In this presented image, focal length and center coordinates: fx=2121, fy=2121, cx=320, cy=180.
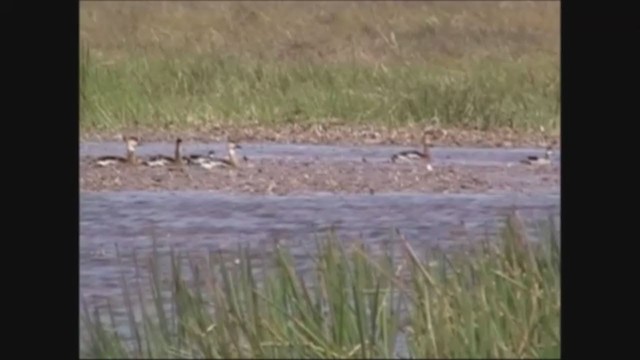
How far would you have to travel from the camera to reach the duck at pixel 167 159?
7.99m

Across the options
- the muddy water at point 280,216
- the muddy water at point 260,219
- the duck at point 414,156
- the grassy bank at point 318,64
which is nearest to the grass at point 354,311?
the muddy water at point 280,216

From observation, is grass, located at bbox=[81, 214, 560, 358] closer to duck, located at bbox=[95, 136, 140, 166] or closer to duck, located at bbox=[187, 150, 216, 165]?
duck, located at bbox=[95, 136, 140, 166]

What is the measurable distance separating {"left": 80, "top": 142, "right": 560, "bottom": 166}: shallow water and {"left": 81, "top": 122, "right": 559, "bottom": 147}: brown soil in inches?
1.2

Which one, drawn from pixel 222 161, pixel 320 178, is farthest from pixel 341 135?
pixel 222 161

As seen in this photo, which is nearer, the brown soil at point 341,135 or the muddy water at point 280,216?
the muddy water at point 280,216

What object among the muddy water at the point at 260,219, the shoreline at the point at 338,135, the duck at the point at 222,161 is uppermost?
the shoreline at the point at 338,135

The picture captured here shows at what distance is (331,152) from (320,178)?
0.20 meters

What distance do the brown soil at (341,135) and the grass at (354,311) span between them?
136 centimetres

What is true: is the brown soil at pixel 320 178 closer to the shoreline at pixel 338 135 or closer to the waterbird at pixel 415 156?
the waterbird at pixel 415 156

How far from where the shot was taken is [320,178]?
7984mm

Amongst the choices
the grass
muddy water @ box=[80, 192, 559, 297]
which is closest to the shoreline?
muddy water @ box=[80, 192, 559, 297]

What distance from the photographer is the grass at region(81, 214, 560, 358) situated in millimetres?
6406

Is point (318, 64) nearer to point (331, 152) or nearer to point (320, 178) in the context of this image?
point (331, 152)
